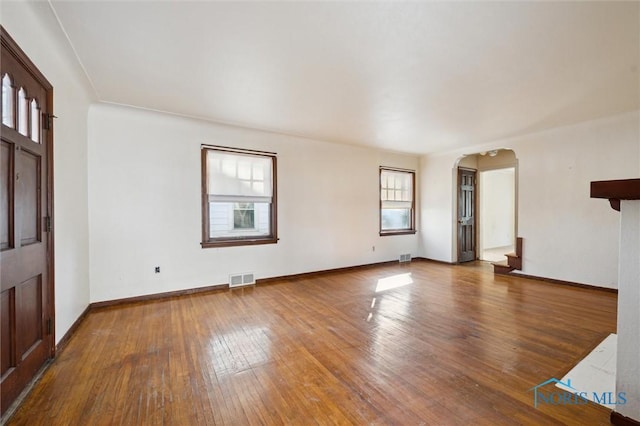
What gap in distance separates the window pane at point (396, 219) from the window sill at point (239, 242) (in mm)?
2893

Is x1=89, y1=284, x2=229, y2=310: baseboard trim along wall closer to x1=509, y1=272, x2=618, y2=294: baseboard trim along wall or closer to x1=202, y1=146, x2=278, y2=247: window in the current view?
x1=202, y1=146, x2=278, y2=247: window

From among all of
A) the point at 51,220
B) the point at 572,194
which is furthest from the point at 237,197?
the point at 572,194

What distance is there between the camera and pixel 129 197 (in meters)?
3.66

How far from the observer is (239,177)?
447cm

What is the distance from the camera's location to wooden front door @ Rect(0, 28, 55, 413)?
167 centimetres

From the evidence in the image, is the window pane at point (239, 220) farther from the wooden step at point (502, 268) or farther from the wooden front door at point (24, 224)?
the wooden step at point (502, 268)

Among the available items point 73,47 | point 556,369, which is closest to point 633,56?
point 556,369

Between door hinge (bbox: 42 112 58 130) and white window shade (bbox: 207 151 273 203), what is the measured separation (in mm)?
2038

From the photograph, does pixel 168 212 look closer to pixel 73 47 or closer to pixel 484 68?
pixel 73 47

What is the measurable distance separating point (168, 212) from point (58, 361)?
2.09 m

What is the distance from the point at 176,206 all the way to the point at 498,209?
9.33 m

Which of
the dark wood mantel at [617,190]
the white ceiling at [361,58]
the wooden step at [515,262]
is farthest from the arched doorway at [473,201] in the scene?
the dark wood mantel at [617,190]

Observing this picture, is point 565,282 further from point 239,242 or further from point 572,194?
point 239,242

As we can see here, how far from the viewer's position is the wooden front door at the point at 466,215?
6.38 meters
